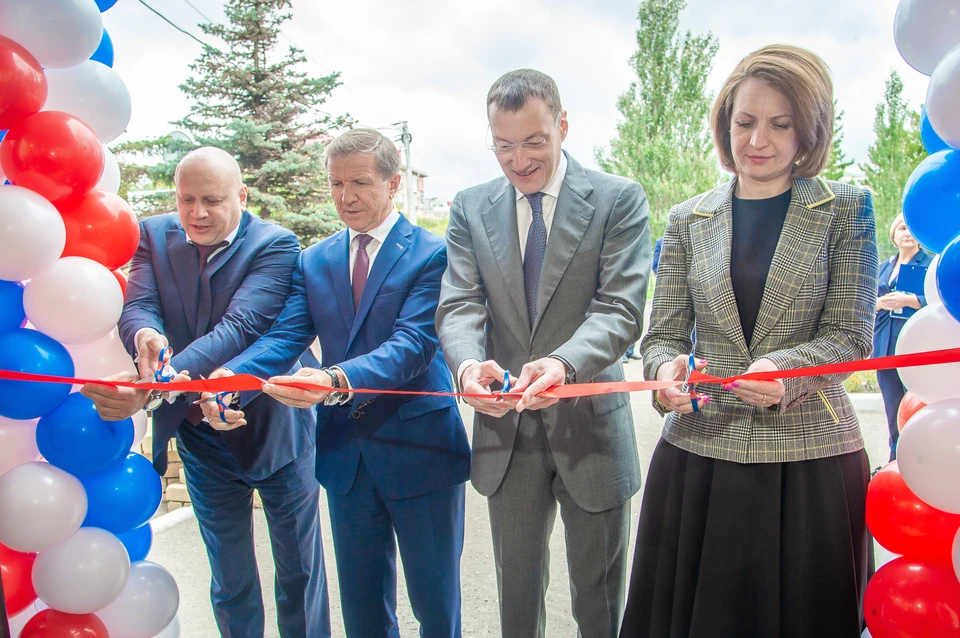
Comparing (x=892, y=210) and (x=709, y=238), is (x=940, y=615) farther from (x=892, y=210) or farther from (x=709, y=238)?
(x=892, y=210)

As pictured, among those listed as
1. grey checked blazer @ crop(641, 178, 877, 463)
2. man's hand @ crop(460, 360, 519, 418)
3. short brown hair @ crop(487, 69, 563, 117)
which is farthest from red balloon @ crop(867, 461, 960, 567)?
short brown hair @ crop(487, 69, 563, 117)

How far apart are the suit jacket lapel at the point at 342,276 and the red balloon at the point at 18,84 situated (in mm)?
879

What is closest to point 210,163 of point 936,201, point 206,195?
point 206,195

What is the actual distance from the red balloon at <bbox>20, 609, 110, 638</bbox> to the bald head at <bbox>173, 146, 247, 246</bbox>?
1173mm

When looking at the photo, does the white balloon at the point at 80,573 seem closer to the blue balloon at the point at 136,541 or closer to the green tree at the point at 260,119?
the blue balloon at the point at 136,541

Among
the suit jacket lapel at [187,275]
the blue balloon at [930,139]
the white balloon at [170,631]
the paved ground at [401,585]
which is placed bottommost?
the paved ground at [401,585]

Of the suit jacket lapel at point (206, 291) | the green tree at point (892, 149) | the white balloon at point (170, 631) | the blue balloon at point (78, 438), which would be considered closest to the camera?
the blue balloon at point (78, 438)

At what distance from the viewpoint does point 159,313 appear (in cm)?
220

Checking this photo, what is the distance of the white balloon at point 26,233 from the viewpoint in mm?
1565

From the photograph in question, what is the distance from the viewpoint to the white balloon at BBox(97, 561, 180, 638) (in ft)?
6.16

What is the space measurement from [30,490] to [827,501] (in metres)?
1.99

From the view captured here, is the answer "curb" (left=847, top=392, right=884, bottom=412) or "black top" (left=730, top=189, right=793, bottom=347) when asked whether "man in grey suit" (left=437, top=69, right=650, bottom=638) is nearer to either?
"black top" (left=730, top=189, right=793, bottom=347)

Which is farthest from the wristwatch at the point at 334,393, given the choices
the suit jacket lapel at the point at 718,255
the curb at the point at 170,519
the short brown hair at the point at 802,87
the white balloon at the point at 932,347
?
the curb at the point at 170,519

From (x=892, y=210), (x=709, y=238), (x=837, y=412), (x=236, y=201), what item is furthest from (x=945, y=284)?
(x=892, y=210)
